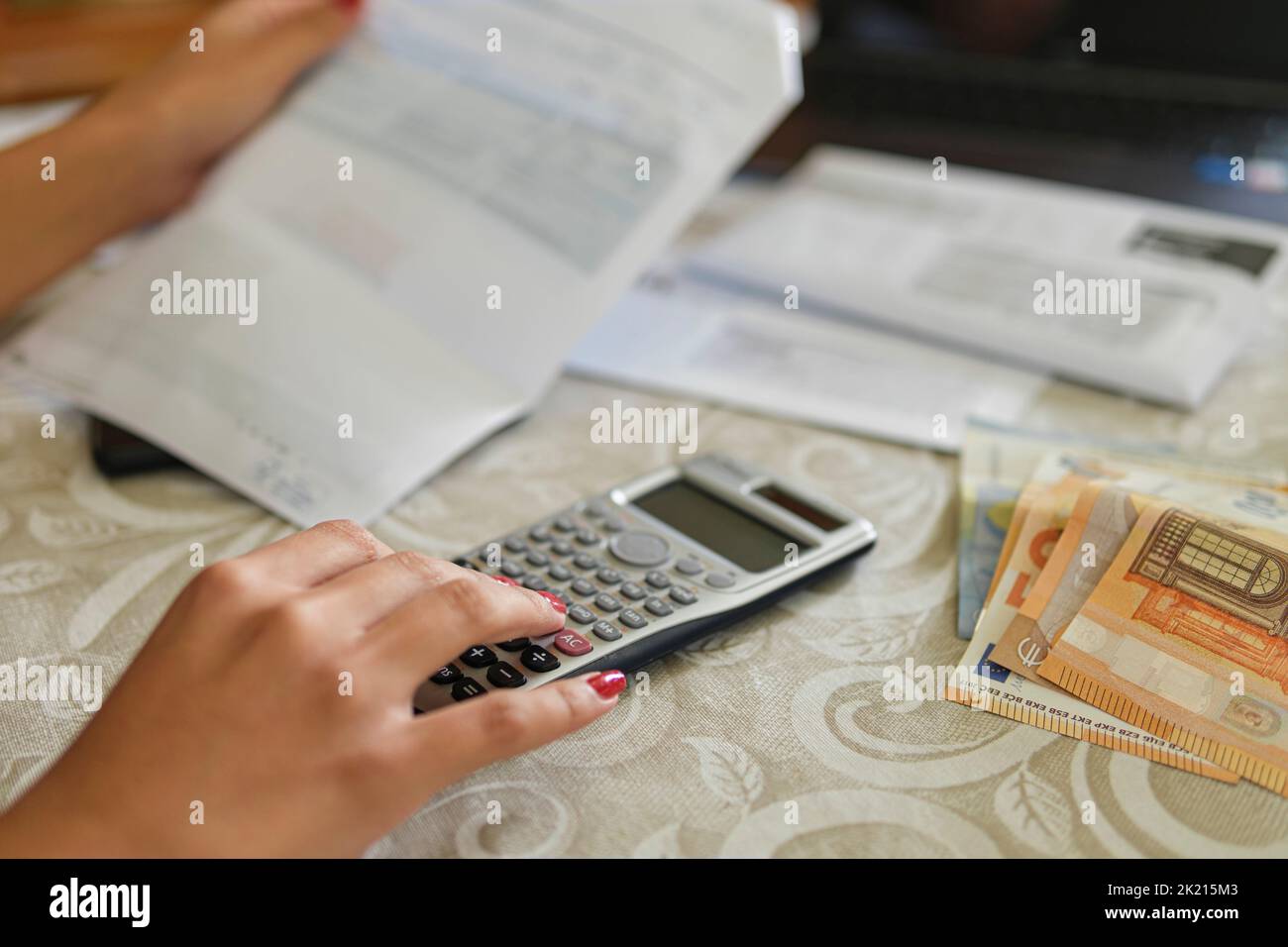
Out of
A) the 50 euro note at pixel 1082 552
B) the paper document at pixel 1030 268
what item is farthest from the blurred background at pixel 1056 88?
the 50 euro note at pixel 1082 552

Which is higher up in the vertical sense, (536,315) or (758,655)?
(536,315)

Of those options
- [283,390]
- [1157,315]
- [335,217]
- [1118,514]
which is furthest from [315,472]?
[1157,315]

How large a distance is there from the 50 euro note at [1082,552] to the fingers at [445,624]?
0.15 meters

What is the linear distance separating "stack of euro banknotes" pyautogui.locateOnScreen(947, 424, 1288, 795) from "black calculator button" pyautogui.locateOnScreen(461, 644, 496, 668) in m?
0.14

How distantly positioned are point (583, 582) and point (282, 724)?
4.5 inches

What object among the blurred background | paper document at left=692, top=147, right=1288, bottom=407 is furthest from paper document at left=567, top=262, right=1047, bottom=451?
the blurred background

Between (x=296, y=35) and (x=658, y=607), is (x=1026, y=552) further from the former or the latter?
(x=296, y=35)

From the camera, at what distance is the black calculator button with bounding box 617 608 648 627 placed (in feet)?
1.17

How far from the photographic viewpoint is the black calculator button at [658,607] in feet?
1.19

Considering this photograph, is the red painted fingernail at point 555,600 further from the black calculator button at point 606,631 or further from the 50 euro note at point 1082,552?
the 50 euro note at point 1082,552
